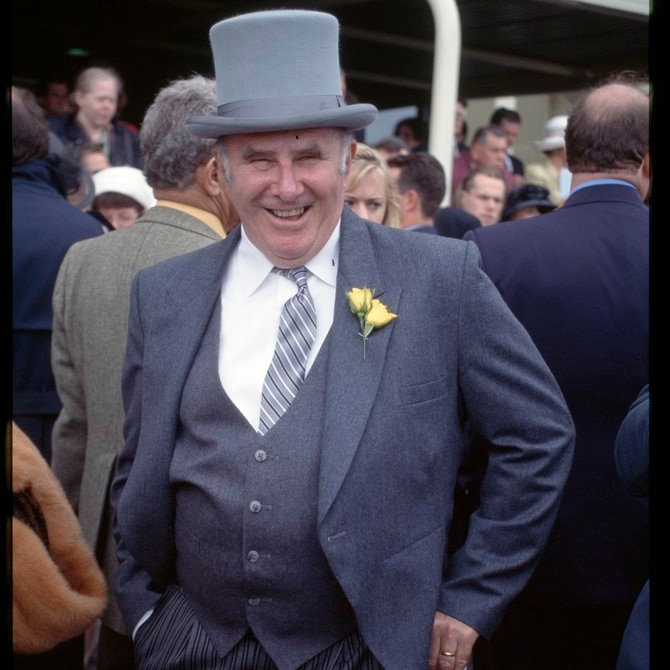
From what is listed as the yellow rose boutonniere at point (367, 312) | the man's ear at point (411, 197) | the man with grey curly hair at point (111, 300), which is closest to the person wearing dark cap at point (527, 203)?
the man's ear at point (411, 197)

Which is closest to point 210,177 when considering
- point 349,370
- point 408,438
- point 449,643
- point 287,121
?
point 287,121

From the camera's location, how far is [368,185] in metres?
4.87

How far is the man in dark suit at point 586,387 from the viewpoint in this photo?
3242mm

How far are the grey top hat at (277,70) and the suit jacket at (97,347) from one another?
78cm

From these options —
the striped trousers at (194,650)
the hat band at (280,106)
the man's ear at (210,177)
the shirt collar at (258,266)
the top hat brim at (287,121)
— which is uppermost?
Result: the hat band at (280,106)

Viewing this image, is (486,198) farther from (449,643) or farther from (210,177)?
(449,643)

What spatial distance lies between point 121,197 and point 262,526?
3.33 metres

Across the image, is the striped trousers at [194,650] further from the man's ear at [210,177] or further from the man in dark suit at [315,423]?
the man's ear at [210,177]

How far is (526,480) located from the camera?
2494 millimetres

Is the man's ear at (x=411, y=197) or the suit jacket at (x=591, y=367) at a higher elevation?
the man's ear at (x=411, y=197)

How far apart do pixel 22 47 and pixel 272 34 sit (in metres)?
8.86

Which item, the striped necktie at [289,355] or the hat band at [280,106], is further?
the hat band at [280,106]

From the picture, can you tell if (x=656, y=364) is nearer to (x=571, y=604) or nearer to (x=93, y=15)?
(x=571, y=604)

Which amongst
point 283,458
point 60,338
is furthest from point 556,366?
point 60,338
